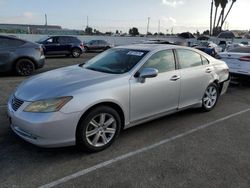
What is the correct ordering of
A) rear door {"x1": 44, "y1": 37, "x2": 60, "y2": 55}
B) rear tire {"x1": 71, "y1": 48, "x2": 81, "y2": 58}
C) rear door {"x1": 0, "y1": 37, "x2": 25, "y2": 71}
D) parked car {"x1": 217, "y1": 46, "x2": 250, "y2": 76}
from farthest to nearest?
1. rear tire {"x1": 71, "y1": 48, "x2": 81, "y2": 58}
2. rear door {"x1": 44, "y1": 37, "x2": 60, "y2": 55}
3. rear door {"x1": 0, "y1": 37, "x2": 25, "y2": 71}
4. parked car {"x1": 217, "y1": 46, "x2": 250, "y2": 76}

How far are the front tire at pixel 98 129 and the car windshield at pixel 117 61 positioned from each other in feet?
2.60

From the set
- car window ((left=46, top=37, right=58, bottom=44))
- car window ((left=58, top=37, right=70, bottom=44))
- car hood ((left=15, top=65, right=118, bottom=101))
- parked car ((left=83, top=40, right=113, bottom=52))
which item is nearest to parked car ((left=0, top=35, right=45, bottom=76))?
car hood ((left=15, top=65, right=118, bottom=101))

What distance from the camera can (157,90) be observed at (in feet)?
14.4

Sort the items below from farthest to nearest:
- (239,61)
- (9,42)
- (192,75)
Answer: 1. (9,42)
2. (239,61)
3. (192,75)

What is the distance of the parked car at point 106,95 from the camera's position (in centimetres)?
336

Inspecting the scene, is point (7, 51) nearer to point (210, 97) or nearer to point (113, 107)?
point (113, 107)

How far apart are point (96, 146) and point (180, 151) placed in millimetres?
1266

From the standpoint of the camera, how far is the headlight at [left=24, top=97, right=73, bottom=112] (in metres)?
3.33

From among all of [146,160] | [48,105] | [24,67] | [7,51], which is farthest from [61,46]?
[146,160]

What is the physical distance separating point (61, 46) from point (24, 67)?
28.2 feet

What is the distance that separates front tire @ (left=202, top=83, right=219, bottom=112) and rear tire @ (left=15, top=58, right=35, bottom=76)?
663 cm

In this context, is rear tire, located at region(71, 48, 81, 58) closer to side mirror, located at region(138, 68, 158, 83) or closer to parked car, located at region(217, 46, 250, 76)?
parked car, located at region(217, 46, 250, 76)

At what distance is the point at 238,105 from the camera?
6574 millimetres

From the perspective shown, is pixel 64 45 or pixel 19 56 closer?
pixel 19 56
